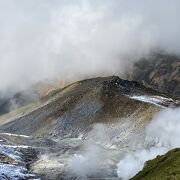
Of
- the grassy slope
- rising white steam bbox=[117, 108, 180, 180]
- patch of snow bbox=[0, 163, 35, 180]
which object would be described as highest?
rising white steam bbox=[117, 108, 180, 180]

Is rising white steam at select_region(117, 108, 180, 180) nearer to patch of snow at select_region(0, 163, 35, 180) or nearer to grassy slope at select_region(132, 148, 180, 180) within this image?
patch of snow at select_region(0, 163, 35, 180)

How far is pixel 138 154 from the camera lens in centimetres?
17950

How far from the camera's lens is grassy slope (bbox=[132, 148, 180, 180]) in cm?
8153

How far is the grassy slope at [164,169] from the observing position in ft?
267

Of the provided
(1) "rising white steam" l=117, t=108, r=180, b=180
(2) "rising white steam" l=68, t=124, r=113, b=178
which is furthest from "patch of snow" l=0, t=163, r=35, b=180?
(1) "rising white steam" l=117, t=108, r=180, b=180

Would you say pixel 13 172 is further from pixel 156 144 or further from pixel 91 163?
pixel 156 144

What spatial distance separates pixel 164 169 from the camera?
88062 mm

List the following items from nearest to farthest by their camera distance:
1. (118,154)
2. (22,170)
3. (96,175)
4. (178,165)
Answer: (178,165)
(96,175)
(22,170)
(118,154)

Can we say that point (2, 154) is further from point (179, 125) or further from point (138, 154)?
point (179, 125)

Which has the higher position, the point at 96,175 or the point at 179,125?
the point at 179,125

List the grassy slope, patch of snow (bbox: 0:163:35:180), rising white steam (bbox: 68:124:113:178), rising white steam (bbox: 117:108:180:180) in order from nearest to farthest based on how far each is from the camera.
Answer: the grassy slope → patch of snow (bbox: 0:163:35:180) → rising white steam (bbox: 68:124:113:178) → rising white steam (bbox: 117:108:180:180)

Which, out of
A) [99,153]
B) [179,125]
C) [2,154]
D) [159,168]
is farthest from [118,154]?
[159,168]

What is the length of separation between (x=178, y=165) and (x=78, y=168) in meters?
82.8

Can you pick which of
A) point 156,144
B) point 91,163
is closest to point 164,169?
point 91,163
